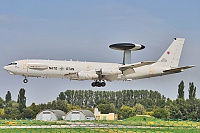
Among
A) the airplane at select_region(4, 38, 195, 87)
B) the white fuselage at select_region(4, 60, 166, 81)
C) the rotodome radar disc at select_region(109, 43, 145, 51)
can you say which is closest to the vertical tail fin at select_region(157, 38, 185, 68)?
the airplane at select_region(4, 38, 195, 87)

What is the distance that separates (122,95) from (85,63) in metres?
57.7

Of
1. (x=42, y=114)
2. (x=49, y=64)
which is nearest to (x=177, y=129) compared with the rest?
(x=49, y=64)

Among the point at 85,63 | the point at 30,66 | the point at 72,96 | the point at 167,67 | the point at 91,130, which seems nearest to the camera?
the point at 91,130

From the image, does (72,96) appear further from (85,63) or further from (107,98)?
(85,63)

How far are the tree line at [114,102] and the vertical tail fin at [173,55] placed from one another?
6.86 m

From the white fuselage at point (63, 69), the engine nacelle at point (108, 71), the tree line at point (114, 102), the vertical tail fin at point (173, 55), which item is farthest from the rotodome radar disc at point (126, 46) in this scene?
the tree line at point (114, 102)

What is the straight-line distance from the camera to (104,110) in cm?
9938

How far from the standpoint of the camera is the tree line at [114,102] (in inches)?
3196

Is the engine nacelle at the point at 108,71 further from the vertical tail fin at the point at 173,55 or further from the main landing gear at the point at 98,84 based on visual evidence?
the vertical tail fin at the point at 173,55

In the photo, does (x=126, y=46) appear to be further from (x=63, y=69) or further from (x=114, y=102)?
(x=114, y=102)

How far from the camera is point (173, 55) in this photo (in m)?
71.8

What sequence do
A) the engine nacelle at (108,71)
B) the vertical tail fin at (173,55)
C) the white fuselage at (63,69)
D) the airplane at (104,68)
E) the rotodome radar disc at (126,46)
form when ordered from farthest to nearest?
the vertical tail fin at (173,55), the engine nacelle at (108,71), the airplane at (104,68), the white fuselage at (63,69), the rotodome radar disc at (126,46)

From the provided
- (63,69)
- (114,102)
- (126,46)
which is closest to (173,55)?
(126,46)

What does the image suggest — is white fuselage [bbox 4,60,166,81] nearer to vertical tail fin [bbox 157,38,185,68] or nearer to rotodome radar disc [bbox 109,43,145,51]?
rotodome radar disc [bbox 109,43,145,51]
